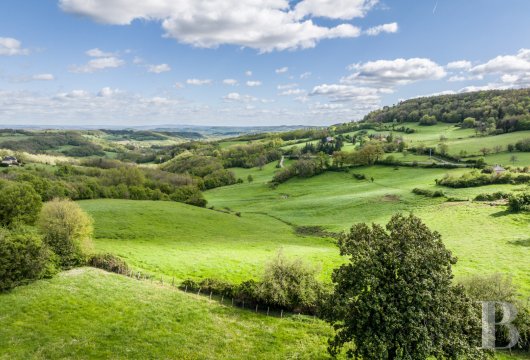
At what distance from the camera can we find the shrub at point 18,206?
185 feet

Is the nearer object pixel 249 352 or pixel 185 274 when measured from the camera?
pixel 249 352

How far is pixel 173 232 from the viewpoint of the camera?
7188 centimetres

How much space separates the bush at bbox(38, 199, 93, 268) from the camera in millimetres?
44062

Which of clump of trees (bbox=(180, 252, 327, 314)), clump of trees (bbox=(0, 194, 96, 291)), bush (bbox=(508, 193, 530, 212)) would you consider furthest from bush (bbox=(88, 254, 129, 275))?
bush (bbox=(508, 193, 530, 212))

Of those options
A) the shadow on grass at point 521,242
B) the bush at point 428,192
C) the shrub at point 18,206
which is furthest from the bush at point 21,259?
the bush at point 428,192

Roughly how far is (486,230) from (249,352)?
58.6 meters

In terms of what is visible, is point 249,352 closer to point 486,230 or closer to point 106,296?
point 106,296

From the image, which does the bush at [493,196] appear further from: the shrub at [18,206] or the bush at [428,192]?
the shrub at [18,206]

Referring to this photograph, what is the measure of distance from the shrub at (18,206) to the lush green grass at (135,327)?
24.2 m

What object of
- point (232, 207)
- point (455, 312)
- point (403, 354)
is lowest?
point (232, 207)

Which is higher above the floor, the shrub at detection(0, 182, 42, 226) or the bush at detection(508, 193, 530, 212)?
the shrub at detection(0, 182, 42, 226)

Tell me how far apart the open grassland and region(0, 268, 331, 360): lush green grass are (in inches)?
1069

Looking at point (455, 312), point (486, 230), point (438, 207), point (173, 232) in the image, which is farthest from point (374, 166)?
point (455, 312)

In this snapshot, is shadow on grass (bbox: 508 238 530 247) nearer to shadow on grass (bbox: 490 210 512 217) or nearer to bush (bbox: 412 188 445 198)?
shadow on grass (bbox: 490 210 512 217)
